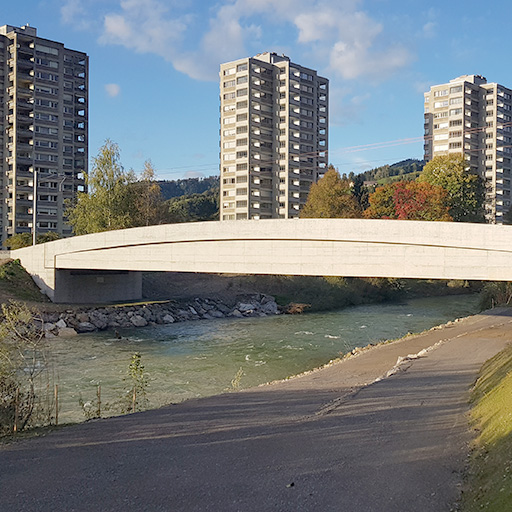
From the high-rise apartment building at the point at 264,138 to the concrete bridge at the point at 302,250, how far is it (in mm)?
40813

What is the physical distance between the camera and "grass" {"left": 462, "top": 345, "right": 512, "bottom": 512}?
756 centimetres

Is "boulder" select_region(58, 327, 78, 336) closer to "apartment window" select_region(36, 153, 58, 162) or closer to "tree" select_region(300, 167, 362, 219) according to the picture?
"tree" select_region(300, 167, 362, 219)

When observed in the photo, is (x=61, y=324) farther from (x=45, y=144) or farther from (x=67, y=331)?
(x=45, y=144)

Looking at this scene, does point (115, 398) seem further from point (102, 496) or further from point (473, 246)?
point (473, 246)

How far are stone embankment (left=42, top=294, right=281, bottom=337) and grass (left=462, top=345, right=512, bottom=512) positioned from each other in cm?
2626

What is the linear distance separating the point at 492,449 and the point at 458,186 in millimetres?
46543

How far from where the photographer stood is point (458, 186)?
52.2 m

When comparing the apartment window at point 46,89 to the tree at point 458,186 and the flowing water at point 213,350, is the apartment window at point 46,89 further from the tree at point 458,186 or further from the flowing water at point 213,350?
the tree at point 458,186

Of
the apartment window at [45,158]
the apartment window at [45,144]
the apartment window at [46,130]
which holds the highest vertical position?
the apartment window at [46,130]

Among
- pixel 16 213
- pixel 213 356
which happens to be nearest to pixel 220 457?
pixel 213 356

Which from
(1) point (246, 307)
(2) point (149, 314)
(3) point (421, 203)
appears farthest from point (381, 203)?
(2) point (149, 314)

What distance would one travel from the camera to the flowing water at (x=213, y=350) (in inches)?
824

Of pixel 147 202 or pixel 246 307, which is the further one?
pixel 147 202

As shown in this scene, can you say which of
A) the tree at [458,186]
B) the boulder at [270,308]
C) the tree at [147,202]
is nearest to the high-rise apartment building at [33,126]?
the tree at [147,202]
